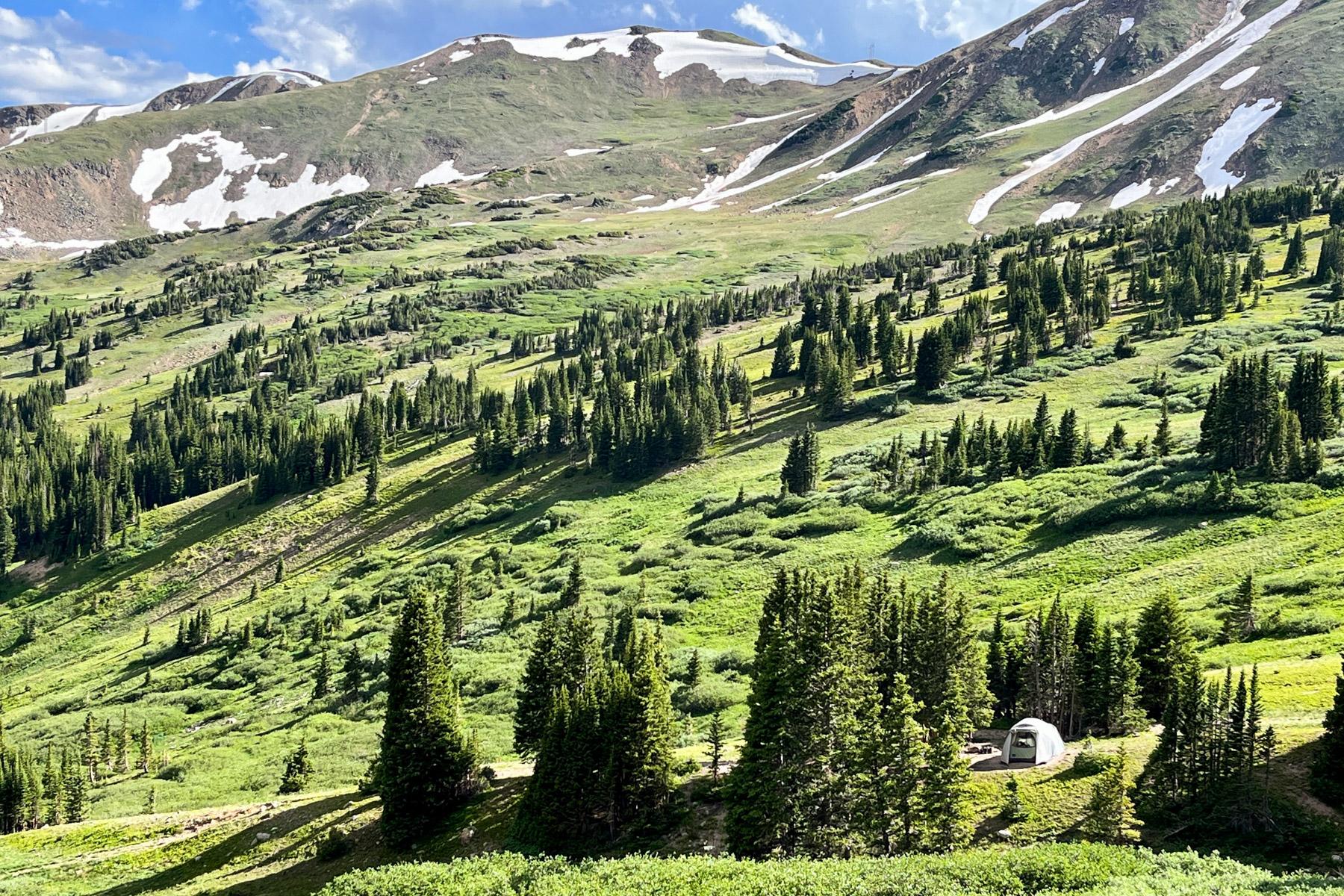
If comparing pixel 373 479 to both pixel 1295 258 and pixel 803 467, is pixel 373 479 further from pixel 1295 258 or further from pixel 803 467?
pixel 1295 258

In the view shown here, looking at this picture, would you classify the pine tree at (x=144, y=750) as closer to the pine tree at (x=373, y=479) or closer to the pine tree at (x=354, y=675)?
the pine tree at (x=354, y=675)

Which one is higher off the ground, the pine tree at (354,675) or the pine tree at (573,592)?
the pine tree at (573,592)

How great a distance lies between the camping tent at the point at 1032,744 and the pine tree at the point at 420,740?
29874mm

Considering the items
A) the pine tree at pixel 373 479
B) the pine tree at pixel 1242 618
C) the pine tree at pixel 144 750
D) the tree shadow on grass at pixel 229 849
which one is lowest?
the pine tree at pixel 144 750

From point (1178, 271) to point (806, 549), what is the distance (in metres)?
123

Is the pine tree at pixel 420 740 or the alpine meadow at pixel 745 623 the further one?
the pine tree at pixel 420 740

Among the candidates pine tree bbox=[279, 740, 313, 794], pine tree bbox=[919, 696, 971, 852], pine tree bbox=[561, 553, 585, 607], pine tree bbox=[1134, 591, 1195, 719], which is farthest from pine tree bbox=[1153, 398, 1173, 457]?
pine tree bbox=[279, 740, 313, 794]

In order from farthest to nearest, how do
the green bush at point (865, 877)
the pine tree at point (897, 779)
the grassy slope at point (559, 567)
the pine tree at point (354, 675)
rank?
1. the pine tree at point (354, 675)
2. the grassy slope at point (559, 567)
3. the pine tree at point (897, 779)
4. the green bush at point (865, 877)

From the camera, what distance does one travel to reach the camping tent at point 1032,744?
1709 inches

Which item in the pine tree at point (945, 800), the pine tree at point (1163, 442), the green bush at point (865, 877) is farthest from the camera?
the pine tree at point (1163, 442)

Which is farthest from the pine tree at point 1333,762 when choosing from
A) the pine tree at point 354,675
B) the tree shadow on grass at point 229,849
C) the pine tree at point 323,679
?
the pine tree at point 323,679

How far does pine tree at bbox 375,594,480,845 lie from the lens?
163 ft

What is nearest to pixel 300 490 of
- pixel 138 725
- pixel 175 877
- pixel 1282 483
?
pixel 138 725

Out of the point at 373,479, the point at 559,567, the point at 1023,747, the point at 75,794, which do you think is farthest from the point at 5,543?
the point at 1023,747
